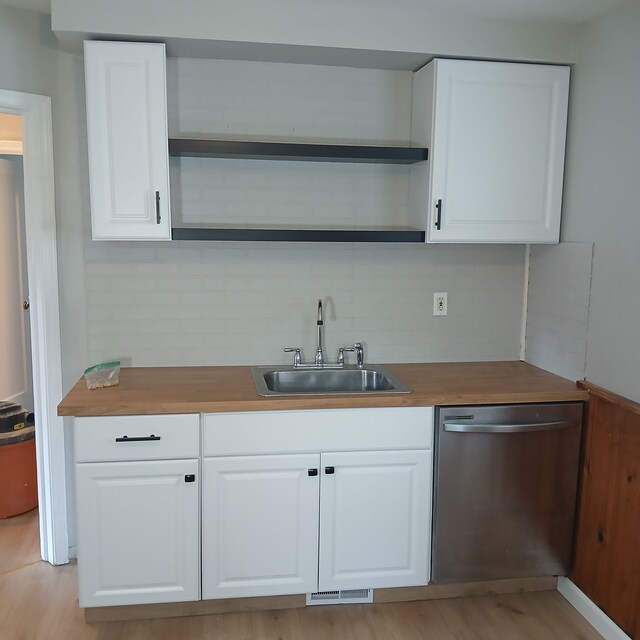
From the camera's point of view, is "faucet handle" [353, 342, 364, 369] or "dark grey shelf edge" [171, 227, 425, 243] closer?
"dark grey shelf edge" [171, 227, 425, 243]

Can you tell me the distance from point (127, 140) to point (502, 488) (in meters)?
2.03

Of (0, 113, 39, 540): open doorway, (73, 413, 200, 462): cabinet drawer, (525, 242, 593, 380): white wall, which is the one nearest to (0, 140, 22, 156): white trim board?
(0, 113, 39, 540): open doorway

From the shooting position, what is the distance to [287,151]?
256 centimetres

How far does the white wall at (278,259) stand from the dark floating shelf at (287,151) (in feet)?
0.54

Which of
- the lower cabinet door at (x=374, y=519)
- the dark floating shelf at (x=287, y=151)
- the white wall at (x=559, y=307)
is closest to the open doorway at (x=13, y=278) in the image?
the dark floating shelf at (x=287, y=151)

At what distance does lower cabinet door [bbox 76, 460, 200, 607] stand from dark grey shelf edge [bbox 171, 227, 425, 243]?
0.90 metres

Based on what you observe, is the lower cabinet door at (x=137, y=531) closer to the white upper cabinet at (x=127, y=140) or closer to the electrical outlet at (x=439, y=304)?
the white upper cabinet at (x=127, y=140)

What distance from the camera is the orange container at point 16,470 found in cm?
324

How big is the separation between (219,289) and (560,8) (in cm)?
181

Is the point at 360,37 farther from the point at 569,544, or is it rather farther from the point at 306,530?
the point at 569,544

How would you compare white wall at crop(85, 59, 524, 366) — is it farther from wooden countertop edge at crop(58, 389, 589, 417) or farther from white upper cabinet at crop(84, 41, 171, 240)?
wooden countertop edge at crop(58, 389, 589, 417)

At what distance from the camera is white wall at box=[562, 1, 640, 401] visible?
91.4 inches

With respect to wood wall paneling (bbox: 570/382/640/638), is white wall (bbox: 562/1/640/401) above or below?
above

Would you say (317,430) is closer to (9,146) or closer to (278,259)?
(278,259)
